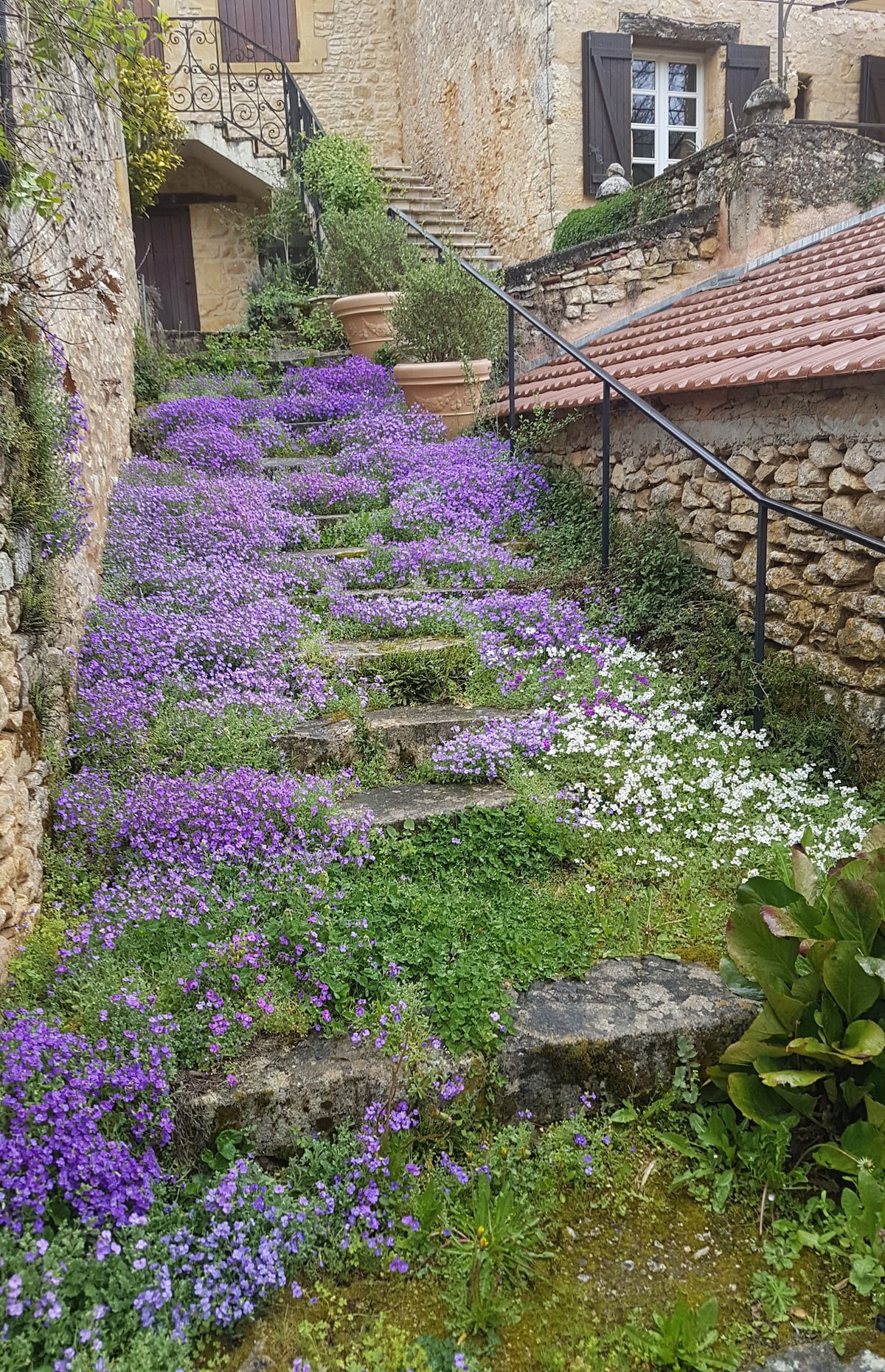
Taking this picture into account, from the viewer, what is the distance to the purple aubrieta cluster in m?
1.84

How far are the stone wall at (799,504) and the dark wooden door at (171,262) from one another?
10.2 m

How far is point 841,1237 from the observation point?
79.7 inches

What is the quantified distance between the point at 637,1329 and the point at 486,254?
36.3 ft

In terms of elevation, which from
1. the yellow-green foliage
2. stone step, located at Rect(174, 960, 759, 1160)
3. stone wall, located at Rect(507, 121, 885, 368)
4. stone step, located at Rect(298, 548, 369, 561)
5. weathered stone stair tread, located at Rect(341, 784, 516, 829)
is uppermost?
the yellow-green foliage

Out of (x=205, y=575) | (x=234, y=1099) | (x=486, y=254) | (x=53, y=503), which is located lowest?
(x=234, y=1099)

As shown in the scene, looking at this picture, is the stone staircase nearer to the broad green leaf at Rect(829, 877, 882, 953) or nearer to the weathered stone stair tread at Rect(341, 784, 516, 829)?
the weathered stone stair tread at Rect(341, 784, 516, 829)

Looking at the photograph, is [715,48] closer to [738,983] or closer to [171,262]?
[171,262]

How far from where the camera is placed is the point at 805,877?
243 centimetres

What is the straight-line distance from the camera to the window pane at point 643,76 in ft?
34.2

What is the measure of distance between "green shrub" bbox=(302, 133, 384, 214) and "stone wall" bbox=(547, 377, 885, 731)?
691 cm

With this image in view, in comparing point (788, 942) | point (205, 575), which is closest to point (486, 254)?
point (205, 575)

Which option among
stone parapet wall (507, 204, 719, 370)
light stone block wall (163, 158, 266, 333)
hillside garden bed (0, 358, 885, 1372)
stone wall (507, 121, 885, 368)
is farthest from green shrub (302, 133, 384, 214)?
hillside garden bed (0, 358, 885, 1372)

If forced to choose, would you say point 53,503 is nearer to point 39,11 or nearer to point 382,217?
point 39,11

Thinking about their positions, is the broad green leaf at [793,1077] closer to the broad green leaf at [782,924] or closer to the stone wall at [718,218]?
the broad green leaf at [782,924]
